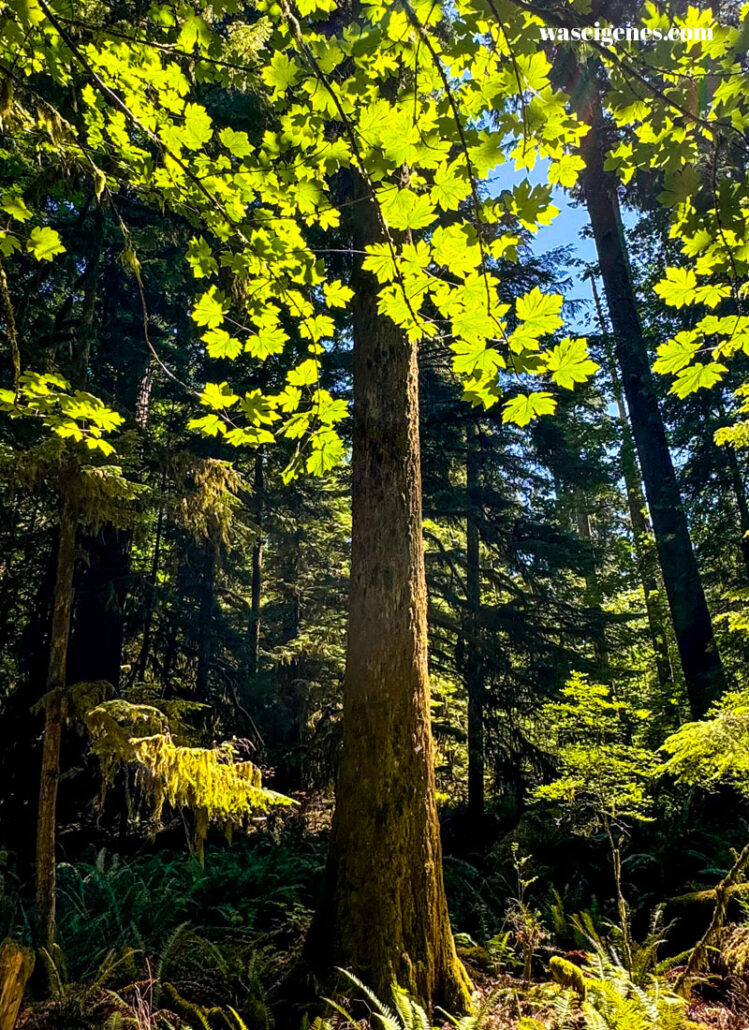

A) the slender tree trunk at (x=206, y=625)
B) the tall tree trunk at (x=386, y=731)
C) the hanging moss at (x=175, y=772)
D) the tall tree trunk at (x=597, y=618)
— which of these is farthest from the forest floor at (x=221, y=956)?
the tall tree trunk at (x=597, y=618)

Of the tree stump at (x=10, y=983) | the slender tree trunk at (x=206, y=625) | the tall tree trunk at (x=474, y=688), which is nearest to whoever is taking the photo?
the tree stump at (x=10, y=983)

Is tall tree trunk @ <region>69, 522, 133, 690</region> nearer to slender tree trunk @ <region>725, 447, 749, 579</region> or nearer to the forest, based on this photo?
the forest

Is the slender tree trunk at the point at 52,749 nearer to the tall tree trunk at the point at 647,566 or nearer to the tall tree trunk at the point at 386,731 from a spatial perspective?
the tall tree trunk at the point at 386,731

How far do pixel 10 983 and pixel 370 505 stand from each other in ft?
9.19

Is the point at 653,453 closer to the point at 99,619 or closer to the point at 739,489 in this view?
the point at 739,489

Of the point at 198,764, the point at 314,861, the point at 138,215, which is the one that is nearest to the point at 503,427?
the point at 138,215

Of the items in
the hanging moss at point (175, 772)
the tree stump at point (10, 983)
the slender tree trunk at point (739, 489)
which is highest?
the slender tree trunk at point (739, 489)

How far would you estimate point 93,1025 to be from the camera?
8.93ft

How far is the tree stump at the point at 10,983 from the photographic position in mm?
2482

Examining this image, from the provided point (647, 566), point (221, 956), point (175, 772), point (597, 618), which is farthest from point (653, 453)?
point (221, 956)

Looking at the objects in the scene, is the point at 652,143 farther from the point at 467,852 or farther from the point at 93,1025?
the point at 467,852

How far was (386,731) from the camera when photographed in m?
3.06

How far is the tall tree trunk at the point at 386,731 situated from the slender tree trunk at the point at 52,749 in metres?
1.55

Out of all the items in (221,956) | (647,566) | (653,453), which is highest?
(653,453)
